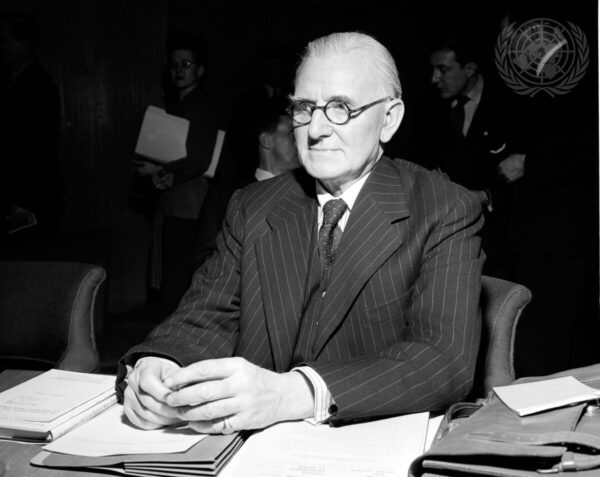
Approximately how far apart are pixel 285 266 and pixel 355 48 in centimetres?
55

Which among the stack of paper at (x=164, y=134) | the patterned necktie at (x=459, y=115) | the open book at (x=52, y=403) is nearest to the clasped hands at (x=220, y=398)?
the open book at (x=52, y=403)

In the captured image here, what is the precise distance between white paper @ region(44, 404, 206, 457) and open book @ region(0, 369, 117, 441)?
1.2 inches

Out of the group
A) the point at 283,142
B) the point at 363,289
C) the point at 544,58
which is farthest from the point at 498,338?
the point at 544,58

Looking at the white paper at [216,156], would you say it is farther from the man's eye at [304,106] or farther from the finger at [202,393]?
the finger at [202,393]

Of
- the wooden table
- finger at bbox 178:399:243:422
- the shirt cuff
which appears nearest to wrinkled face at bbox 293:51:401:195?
the shirt cuff

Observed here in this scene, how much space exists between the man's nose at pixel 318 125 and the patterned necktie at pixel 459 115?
219 cm

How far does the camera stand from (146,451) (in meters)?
1.26

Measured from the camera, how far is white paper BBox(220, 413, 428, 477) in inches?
46.8

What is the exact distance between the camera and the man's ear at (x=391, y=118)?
189 cm

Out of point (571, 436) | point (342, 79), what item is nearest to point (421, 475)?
point (571, 436)

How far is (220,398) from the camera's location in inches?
52.5

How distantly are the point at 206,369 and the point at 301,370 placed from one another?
0.20m

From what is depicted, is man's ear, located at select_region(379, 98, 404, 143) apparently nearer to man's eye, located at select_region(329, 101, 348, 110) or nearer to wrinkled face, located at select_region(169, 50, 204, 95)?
man's eye, located at select_region(329, 101, 348, 110)

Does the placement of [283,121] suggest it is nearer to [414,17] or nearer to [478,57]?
[478,57]
